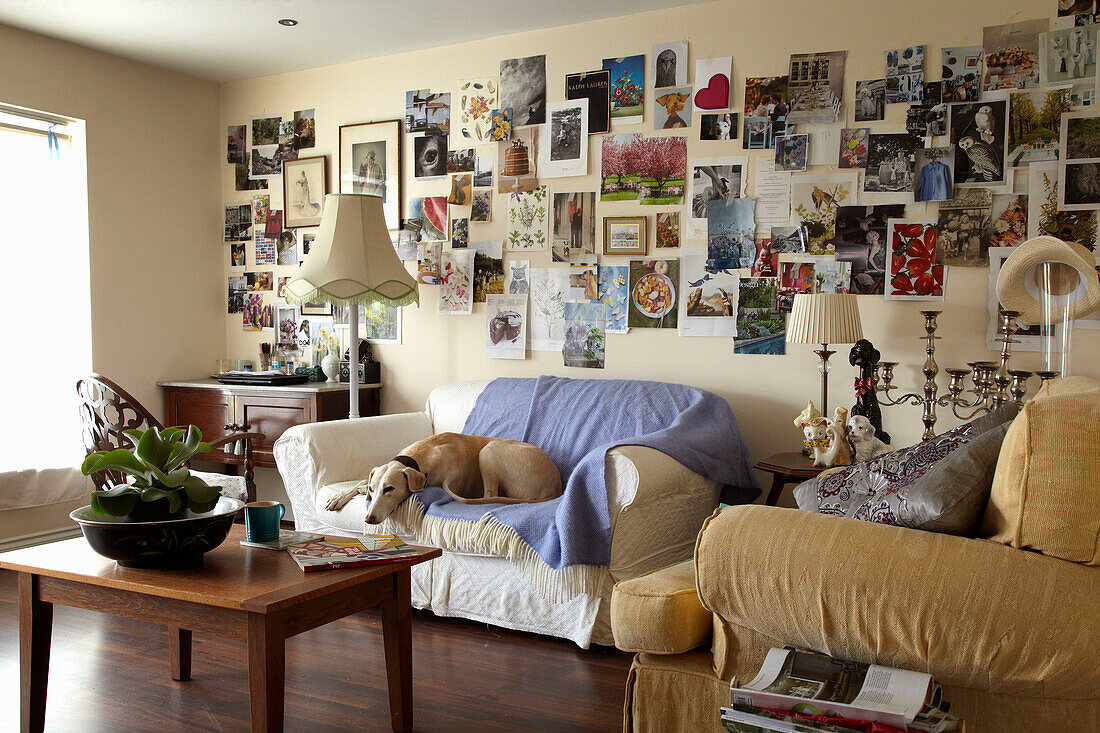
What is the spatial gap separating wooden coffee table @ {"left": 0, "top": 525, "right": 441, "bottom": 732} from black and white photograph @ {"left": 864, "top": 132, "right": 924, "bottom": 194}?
2245 mm

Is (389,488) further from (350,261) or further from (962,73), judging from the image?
(962,73)

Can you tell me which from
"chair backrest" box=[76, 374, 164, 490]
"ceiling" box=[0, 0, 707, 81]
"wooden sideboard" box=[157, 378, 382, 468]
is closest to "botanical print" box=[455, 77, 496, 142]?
"ceiling" box=[0, 0, 707, 81]

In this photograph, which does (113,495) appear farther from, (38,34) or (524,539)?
(38,34)

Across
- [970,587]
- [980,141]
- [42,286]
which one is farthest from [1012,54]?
[42,286]

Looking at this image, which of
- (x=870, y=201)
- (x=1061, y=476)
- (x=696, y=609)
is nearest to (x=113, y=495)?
(x=696, y=609)

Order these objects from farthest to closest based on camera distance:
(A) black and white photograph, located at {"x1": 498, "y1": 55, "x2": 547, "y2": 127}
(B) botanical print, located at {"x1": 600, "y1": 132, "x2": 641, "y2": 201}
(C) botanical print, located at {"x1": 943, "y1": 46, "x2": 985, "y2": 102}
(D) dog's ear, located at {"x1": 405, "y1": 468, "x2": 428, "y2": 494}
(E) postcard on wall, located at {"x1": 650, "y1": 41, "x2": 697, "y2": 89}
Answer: (A) black and white photograph, located at {"x1": 498, "y1": 55, "x2": 547, "y2": 127}
(B) botanical print, located at {"x1": 600, "y1": 132, "x2": 641, "y2": 201}
(E) postcard on wall, located at {"x1": 650, "y1": 41, "x2": 697, "y2": 89}
(C) botanical print, located at {"x1": 943, "y1": 46, "x2": 985, "y2": 102}
(D) dog's ear, located at {"x1": 405, "y1": 468, "x2": 428, "y2": 494}

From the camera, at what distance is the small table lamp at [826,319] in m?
3.14

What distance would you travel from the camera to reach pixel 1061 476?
1.51m

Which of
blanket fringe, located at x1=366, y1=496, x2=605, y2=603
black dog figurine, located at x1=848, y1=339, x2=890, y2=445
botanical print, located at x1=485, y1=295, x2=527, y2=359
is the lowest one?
blanket fringe, located at x1=366, y1=496, x2=605, y2=603

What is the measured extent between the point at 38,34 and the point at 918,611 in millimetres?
4378

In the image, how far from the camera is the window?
13.4 ft

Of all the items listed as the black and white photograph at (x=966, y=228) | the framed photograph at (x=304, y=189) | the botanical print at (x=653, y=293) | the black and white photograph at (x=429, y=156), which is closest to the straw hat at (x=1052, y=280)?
the black and white photograph at (x=966, y=228)

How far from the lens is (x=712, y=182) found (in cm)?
365

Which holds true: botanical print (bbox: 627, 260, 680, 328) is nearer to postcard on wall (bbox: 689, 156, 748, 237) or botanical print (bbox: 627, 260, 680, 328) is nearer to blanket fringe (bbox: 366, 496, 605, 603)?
postcard on wall (bbox: 689, 156, 748, 237)
